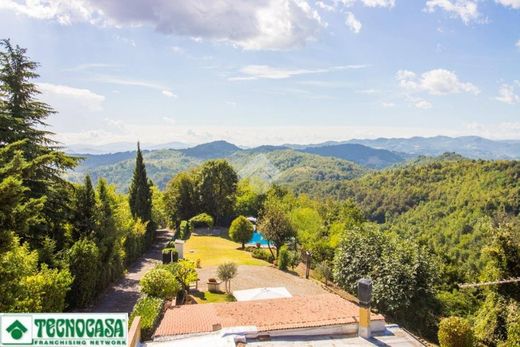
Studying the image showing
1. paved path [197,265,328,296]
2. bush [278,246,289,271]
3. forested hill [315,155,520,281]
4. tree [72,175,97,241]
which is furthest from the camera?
forested hill [315,155,520,281]

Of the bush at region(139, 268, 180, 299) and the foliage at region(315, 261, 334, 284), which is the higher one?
the bush at region(139, 268, 180, 299)

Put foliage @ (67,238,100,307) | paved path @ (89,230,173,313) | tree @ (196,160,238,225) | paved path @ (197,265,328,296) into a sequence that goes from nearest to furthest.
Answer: foliage @ (67,238,100,307) < paved path @ (89,230,173,313) < paved path @ (197,265,328,296) < tree @ (196,160,238,225)

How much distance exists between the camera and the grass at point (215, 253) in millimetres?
34250

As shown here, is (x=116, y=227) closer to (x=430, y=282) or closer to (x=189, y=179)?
(x=430, y=282)

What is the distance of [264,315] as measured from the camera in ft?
54.1

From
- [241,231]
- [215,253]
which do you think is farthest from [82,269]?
[241,231]

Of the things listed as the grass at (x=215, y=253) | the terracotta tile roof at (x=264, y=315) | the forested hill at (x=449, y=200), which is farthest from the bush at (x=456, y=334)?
the forested hill at (x=449, y=200)

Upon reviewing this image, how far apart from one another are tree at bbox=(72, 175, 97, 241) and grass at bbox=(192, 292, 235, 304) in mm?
7043

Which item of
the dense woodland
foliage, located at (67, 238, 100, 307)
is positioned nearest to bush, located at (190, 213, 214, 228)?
the dense woodland

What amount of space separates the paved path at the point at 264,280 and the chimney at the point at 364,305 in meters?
11.0

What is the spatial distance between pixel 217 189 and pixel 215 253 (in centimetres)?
2332

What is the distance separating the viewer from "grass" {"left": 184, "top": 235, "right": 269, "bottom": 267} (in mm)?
34250

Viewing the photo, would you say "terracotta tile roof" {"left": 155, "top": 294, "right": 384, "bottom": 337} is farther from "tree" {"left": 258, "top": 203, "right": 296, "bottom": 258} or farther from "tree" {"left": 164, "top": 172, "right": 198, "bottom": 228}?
"tree" {"left": 164, "top": 172, "right": 198, "bottom": 228}

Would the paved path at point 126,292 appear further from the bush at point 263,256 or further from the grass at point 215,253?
the bush at point 263,256
